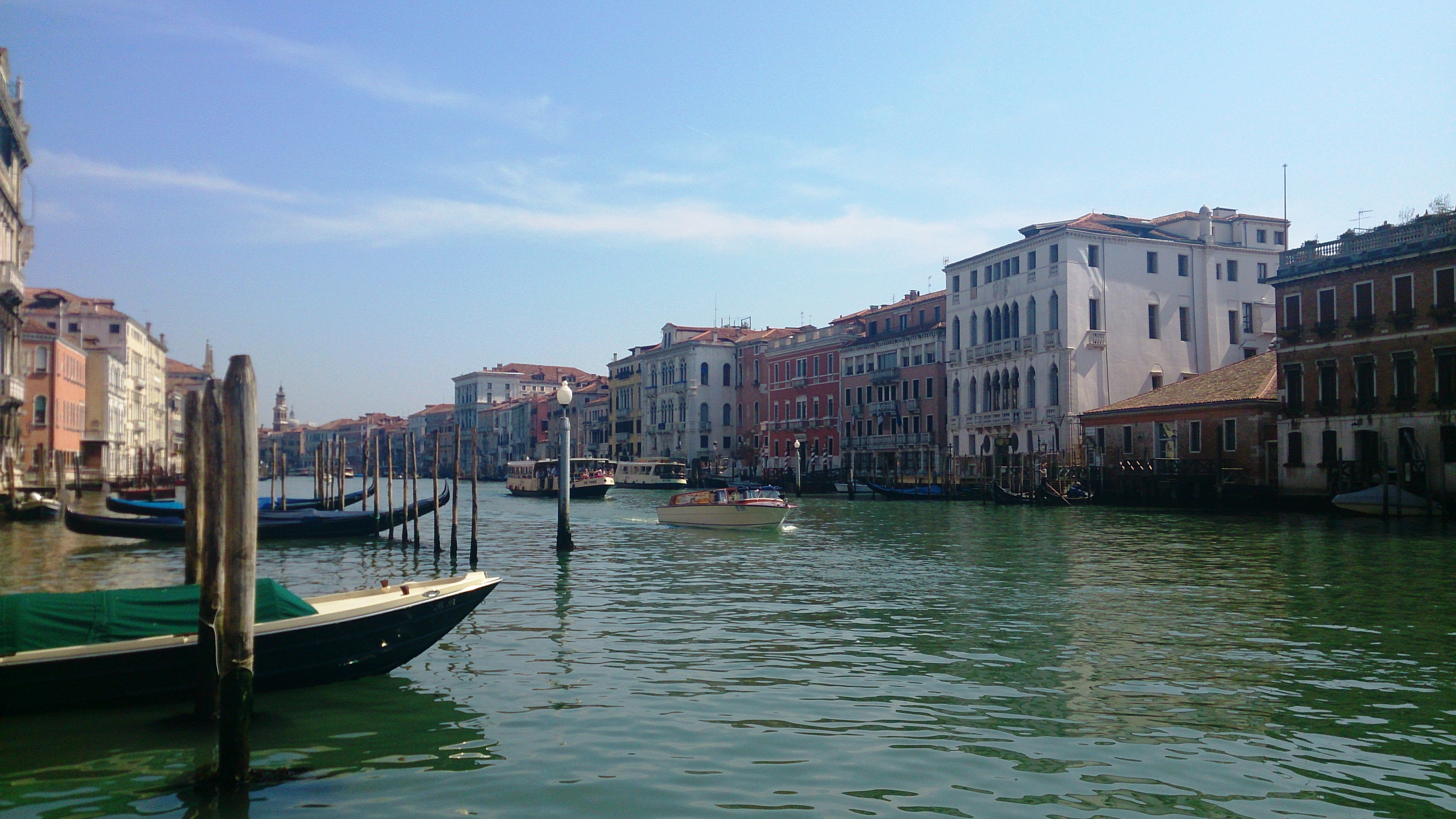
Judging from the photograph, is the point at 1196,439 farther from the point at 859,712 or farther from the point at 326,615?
the point at 326,615

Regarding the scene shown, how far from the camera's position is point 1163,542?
69.8 ft

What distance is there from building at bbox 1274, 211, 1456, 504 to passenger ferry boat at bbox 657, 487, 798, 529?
565 inches

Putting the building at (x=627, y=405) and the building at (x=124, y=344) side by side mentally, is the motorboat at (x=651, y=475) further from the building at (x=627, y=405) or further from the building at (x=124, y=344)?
the building at (x=124, y=344)

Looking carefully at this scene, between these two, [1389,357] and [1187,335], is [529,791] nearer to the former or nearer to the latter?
[1389,357]

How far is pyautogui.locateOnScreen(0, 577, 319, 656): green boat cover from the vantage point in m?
7.17

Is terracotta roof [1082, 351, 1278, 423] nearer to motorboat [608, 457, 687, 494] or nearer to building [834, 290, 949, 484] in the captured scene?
building [834, 290, 949, 484]

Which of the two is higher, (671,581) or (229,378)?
(229,378)

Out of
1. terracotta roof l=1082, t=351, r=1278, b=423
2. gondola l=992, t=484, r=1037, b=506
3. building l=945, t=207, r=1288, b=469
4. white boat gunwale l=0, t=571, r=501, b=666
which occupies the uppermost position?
building l=945, t=207, r=1288, b=469

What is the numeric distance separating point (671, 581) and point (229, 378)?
9480 mm

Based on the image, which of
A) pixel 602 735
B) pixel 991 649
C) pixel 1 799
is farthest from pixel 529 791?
pixel 991 649

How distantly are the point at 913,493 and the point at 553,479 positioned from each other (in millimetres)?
18863

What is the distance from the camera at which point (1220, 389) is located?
36094 mm

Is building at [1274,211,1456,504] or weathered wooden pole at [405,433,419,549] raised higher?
building at [1274,211,1456,504]

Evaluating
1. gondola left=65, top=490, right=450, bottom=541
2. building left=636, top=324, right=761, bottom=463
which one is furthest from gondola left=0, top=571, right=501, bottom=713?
Result: building left=636, top=324, right=761, bottom=463
